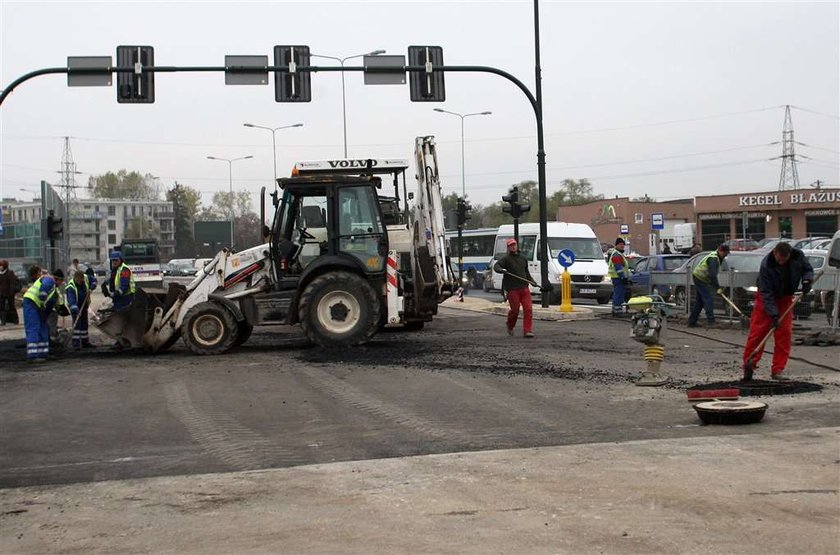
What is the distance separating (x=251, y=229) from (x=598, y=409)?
73.2 m

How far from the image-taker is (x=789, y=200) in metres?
63.9

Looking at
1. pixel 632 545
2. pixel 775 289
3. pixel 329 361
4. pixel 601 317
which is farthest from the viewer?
pixel 601 317

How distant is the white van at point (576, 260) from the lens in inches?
1056

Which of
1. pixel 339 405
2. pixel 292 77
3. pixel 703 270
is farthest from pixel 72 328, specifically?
pixel 703 270

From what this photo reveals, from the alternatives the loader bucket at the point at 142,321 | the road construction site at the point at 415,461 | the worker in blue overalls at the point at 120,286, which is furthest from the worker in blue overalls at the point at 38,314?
the road construction site at the point at 415,461

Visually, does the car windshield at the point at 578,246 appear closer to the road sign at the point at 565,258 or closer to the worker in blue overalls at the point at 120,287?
the road sign at the point at 565,258

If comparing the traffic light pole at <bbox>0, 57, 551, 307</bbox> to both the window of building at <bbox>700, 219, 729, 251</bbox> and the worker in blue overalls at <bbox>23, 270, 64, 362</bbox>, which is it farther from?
the window of building at <bbox>700, 219, 729, 251</bbox>

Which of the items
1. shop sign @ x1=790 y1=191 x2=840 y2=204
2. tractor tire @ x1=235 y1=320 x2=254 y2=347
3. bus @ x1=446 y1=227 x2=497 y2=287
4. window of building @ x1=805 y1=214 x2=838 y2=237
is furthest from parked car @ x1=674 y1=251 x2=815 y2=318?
window of building @ x1=805 y1=214 x2=838 y2=237

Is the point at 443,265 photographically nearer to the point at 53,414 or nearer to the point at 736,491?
the point at 53,414

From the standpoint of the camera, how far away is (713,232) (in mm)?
68125

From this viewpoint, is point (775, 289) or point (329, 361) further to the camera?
point (329, 361)

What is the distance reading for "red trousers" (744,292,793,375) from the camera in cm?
1018

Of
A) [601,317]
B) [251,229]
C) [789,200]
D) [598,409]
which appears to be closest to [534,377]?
[598,409]

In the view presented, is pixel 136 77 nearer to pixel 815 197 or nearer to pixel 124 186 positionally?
pixel 815 197
